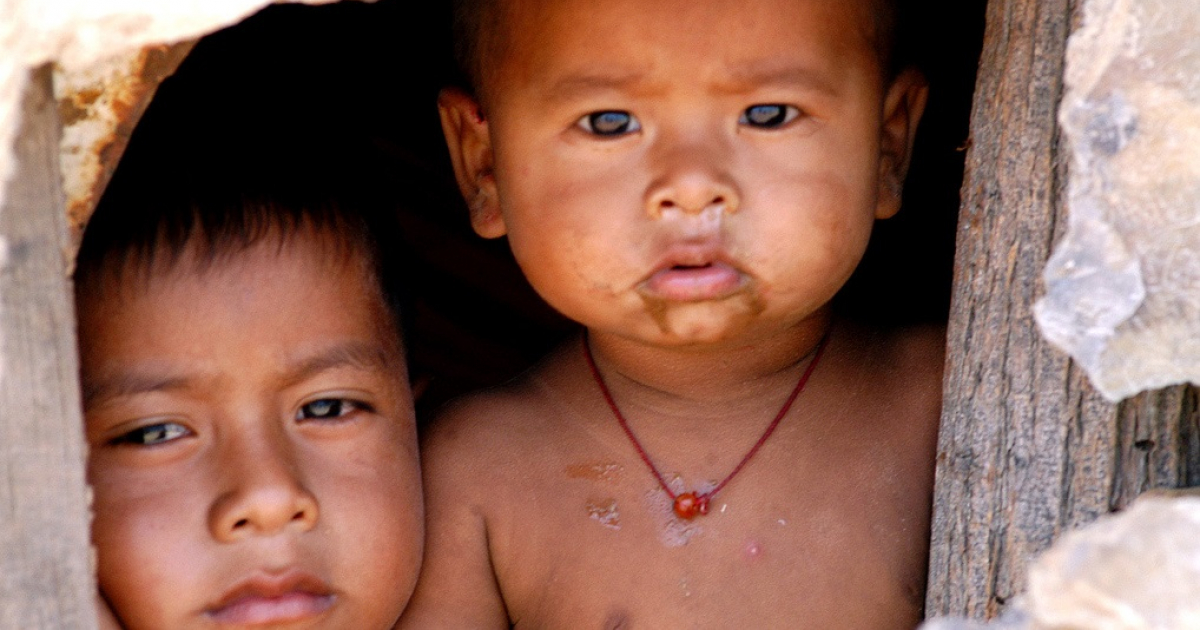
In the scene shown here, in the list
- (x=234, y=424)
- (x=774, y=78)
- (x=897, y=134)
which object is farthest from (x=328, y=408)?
(x=897, y=134)

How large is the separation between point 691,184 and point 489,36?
18.4 inches

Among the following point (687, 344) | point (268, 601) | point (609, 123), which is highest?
point (609, 123)

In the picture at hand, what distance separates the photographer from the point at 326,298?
2000mm

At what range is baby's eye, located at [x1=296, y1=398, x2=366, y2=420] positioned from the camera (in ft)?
6.51

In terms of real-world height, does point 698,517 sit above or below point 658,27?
below

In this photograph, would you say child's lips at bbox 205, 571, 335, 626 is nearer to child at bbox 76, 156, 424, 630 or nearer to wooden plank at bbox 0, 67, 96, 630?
child at bbox 76, 156, 424, 630

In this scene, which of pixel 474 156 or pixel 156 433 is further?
pixel 474 156

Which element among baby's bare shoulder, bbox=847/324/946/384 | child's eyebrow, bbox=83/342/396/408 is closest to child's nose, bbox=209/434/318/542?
child's eyebrow, bbox=83/342/396/408

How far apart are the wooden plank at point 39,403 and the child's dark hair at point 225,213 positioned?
26.2 inches

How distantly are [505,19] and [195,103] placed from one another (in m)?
0.55

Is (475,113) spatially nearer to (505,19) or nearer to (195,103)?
(505,19)

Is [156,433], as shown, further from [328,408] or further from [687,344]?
[687,344]

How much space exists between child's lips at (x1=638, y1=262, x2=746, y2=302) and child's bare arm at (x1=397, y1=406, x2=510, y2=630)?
0.49 metres

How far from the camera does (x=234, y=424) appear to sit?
1866 mm
